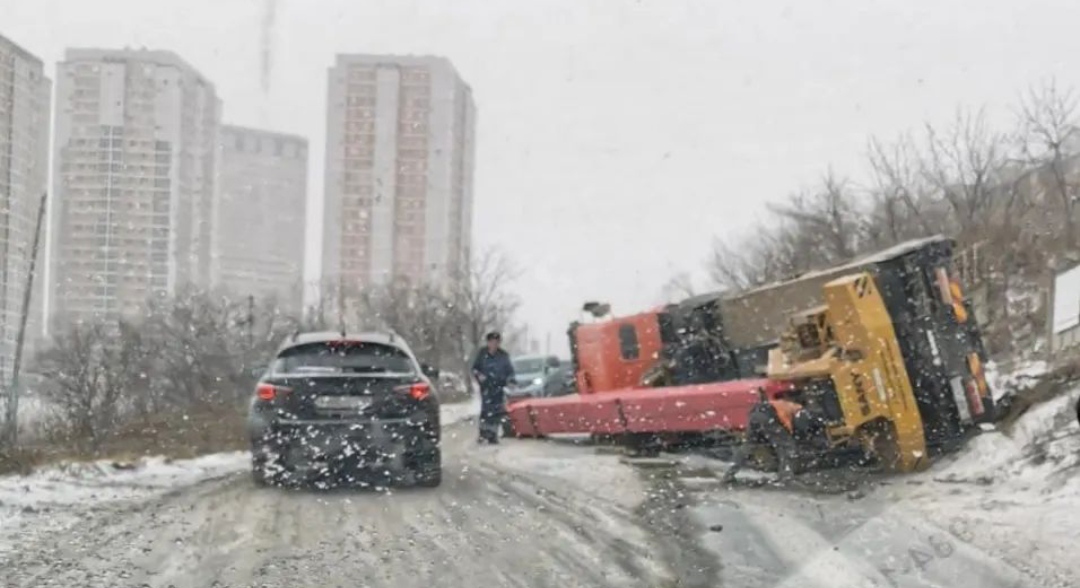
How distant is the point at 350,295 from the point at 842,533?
162ft

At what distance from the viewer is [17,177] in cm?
2731

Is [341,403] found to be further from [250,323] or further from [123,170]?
A: [250,323]

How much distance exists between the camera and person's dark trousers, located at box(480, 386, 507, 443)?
15969 mm

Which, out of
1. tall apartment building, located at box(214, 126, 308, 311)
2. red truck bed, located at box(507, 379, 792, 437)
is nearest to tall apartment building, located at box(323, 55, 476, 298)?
tall apartment building, located at box(214, 126, 308, 311)

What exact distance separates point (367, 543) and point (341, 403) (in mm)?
2609

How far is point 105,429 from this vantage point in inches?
773

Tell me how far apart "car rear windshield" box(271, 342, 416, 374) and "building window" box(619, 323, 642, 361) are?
700cm

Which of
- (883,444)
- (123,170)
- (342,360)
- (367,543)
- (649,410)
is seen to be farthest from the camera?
(123,170)

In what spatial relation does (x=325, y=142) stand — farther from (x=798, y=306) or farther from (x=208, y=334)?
(x=798, y=306)

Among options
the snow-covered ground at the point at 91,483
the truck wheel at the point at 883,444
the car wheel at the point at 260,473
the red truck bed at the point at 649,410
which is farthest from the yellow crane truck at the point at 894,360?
the snow-covered ground at the point at 91,483

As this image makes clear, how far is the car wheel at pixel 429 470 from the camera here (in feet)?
33.8

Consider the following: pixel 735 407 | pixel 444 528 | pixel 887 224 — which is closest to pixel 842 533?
pixel 444 528

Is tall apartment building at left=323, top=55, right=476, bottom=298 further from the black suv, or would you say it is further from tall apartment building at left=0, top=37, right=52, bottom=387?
the black suv

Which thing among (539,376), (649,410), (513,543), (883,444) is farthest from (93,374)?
(513,543)
